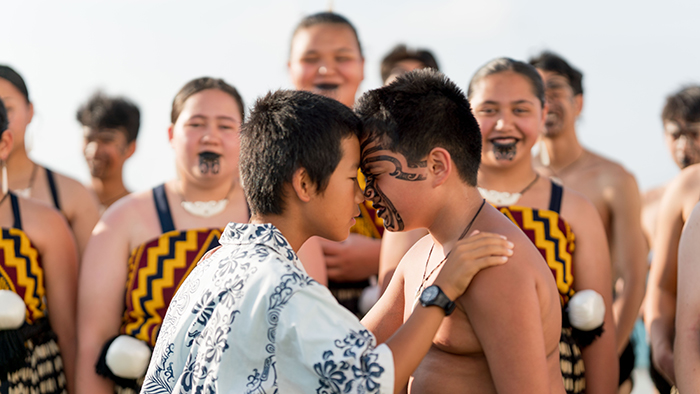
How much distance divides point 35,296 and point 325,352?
6.88 feet

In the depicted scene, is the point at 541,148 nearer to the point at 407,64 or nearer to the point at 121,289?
the point at 407,64

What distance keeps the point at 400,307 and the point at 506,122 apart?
1202mm

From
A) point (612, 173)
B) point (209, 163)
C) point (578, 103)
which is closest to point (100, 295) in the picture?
point (209, 163)

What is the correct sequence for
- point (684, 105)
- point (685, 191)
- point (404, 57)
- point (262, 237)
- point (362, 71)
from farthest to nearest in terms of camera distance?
point (404, 57) → point (362, 71) → point (684, 105) → point (685, 191) → point (262, 237)

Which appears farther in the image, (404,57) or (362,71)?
(404,57)

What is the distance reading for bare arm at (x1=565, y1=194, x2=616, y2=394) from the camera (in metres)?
3.03

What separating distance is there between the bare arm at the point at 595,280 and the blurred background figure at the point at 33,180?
272 cm

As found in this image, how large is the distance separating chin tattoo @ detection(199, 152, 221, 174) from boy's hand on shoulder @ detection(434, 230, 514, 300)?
1.69m

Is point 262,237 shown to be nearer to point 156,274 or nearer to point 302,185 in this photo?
point 302,185

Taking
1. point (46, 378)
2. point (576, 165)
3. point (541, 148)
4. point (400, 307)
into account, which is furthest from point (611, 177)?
point (46, 378)

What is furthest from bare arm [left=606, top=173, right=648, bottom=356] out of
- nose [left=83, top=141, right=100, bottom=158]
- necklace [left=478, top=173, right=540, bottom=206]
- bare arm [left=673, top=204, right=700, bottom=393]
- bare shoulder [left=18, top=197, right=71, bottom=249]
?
nose [left=83, top=141, right=100, bottom=158]

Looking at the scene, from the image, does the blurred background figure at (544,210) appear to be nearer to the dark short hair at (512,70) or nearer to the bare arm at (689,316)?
the dark short hair at (512,70)

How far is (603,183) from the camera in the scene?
14.2 feet

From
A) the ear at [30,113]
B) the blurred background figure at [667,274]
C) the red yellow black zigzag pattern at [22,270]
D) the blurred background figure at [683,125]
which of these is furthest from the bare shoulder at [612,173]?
the ear at [30,113]
